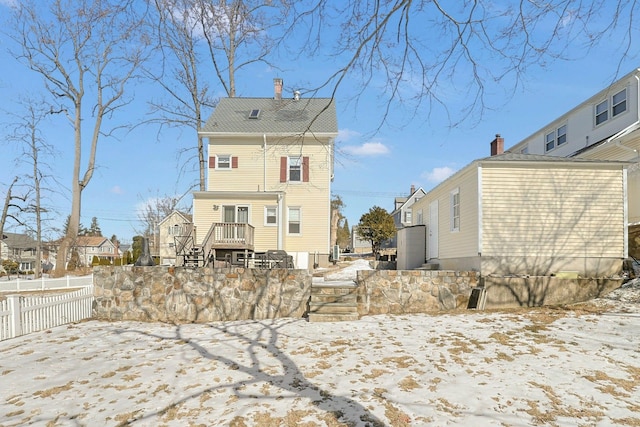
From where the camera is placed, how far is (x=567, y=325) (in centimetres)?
728

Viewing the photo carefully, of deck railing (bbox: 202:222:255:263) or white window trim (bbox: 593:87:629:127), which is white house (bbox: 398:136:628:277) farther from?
deck railing (bbox: 202:222:255:263)

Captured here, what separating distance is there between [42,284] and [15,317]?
1224 centimetres

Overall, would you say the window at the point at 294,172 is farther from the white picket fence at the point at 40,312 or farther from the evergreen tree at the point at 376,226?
the evergreen tree at the point at 376,226

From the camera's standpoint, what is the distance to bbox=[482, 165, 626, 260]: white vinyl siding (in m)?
10.1

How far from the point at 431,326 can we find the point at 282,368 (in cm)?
374

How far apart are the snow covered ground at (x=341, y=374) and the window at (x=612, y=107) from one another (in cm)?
1028

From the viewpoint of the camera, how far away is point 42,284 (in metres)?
17.8

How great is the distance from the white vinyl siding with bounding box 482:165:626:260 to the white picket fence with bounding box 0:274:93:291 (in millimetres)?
17992

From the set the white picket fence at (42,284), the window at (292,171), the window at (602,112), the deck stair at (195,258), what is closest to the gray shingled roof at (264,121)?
the window at (292,171)

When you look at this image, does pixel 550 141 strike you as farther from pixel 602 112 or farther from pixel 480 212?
pixel 480 212

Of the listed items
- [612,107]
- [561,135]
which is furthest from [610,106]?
[561,135]

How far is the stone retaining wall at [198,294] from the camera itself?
9.48 metres

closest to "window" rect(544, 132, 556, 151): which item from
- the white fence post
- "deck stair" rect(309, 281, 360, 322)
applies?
"deck stair" rect(309, 281, 360, 322)

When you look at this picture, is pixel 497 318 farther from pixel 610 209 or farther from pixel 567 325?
pixel 610 209
